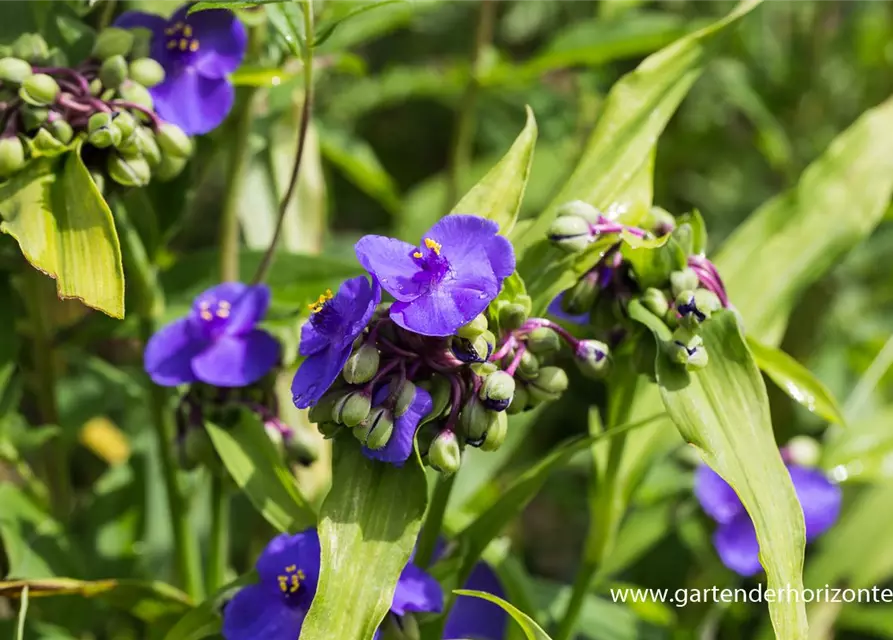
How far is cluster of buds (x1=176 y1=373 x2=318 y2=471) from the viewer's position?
0.90m

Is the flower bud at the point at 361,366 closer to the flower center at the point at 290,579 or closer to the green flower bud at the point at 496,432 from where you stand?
the green flower bud at the point at 496,432

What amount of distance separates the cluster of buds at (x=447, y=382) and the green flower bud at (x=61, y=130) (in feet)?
1.01

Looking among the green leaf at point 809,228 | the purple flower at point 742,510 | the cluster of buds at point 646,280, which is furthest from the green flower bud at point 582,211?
the purple flower at point 742,510

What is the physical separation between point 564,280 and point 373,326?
19cm

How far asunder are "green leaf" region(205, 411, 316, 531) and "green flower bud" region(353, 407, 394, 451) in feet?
0.70

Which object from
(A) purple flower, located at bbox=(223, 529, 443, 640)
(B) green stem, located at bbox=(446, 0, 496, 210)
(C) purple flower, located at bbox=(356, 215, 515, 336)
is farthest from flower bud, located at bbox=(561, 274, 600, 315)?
(B) green stem, located at bbox=(446, 0, 496, 210)

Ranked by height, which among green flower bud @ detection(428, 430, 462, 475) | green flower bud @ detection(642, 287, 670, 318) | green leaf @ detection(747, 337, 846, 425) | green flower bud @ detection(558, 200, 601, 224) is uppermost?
green flower bud @ detection(558, 200, 601, 224)

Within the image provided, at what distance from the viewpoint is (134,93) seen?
80 centimetres

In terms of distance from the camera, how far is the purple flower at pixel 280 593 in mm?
800

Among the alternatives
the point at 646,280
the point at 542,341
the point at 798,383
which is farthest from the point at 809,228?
the point at 542,341

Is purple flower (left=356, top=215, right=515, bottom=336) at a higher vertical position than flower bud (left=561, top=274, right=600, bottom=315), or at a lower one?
higher

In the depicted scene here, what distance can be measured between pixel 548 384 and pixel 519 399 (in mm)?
27

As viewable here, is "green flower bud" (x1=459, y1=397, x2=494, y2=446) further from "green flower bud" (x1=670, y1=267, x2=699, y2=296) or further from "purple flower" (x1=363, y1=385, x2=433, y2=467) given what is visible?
"green flower bud" (x1=670, y1=267, x2=699, y2=296)

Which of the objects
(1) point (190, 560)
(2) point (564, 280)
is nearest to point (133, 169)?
(2) point (564, 280)
